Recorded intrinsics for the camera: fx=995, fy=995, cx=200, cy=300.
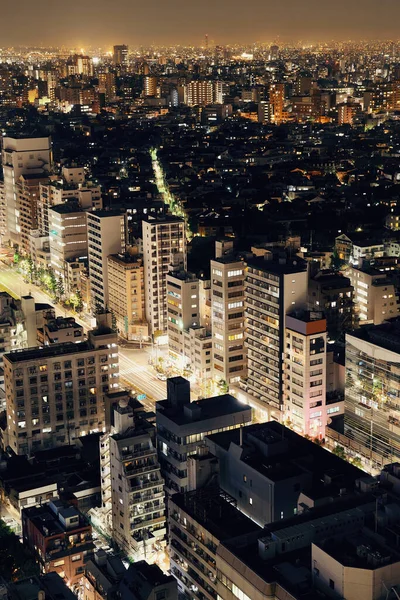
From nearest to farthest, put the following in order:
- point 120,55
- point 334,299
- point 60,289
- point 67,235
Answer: point 334,299 → point 60,289 → point 67,235 → point 120,55

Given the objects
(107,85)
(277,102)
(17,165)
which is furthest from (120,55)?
(17,165)

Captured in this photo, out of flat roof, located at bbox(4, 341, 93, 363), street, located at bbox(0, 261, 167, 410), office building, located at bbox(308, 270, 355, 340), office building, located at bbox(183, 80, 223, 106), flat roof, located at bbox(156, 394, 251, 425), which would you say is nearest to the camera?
flat roof, located at bbox(156, 394, 251, 425)

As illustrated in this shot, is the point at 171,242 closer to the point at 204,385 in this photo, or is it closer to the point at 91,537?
the point at 204,385

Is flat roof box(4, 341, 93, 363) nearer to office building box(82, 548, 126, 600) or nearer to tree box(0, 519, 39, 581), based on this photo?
tree box(0, 519, 39, 581)

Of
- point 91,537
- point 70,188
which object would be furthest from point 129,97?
point 91,537

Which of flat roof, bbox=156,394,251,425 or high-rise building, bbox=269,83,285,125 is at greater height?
high-rise building, bbox=269,83,285,125

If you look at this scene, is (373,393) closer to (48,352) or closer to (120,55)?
(48,352)

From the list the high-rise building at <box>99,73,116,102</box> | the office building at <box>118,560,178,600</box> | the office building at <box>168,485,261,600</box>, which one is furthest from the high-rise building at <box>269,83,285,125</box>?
the office building at <box>118,560,178,600</box>
